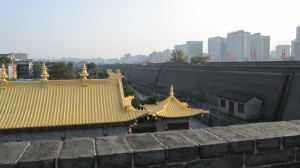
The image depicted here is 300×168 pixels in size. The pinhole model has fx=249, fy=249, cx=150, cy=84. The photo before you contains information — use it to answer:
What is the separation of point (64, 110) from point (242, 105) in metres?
14.7

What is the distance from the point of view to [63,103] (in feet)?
31.2

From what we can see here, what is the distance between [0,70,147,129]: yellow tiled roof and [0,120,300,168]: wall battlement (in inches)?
250

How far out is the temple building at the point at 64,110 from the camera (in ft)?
28.4

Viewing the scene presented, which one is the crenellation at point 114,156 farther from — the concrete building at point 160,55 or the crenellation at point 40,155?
the concrete building at point 160,55

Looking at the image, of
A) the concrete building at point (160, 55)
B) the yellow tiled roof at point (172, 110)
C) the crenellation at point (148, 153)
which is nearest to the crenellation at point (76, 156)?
the crenellation at point (148, 153)

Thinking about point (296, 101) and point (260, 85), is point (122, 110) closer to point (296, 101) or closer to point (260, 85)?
point (296, 101)

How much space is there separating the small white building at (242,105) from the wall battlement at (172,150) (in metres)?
17.2

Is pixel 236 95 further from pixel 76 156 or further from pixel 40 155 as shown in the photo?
pixel 40 155

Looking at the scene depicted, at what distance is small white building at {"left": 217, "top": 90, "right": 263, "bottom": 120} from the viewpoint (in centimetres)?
1905

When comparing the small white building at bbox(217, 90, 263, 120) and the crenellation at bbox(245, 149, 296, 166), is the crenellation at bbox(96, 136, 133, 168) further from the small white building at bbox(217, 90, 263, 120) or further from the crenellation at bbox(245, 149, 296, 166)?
the small white building at bbox(217, 90, 263, 120)

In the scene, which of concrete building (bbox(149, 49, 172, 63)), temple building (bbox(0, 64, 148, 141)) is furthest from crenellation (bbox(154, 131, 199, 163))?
concrete building (bbox(149, 49, 172, 63))

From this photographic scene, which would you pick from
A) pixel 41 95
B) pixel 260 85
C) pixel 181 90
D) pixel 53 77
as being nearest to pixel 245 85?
pixel 260 85

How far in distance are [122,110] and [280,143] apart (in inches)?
281

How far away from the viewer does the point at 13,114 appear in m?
8.93
